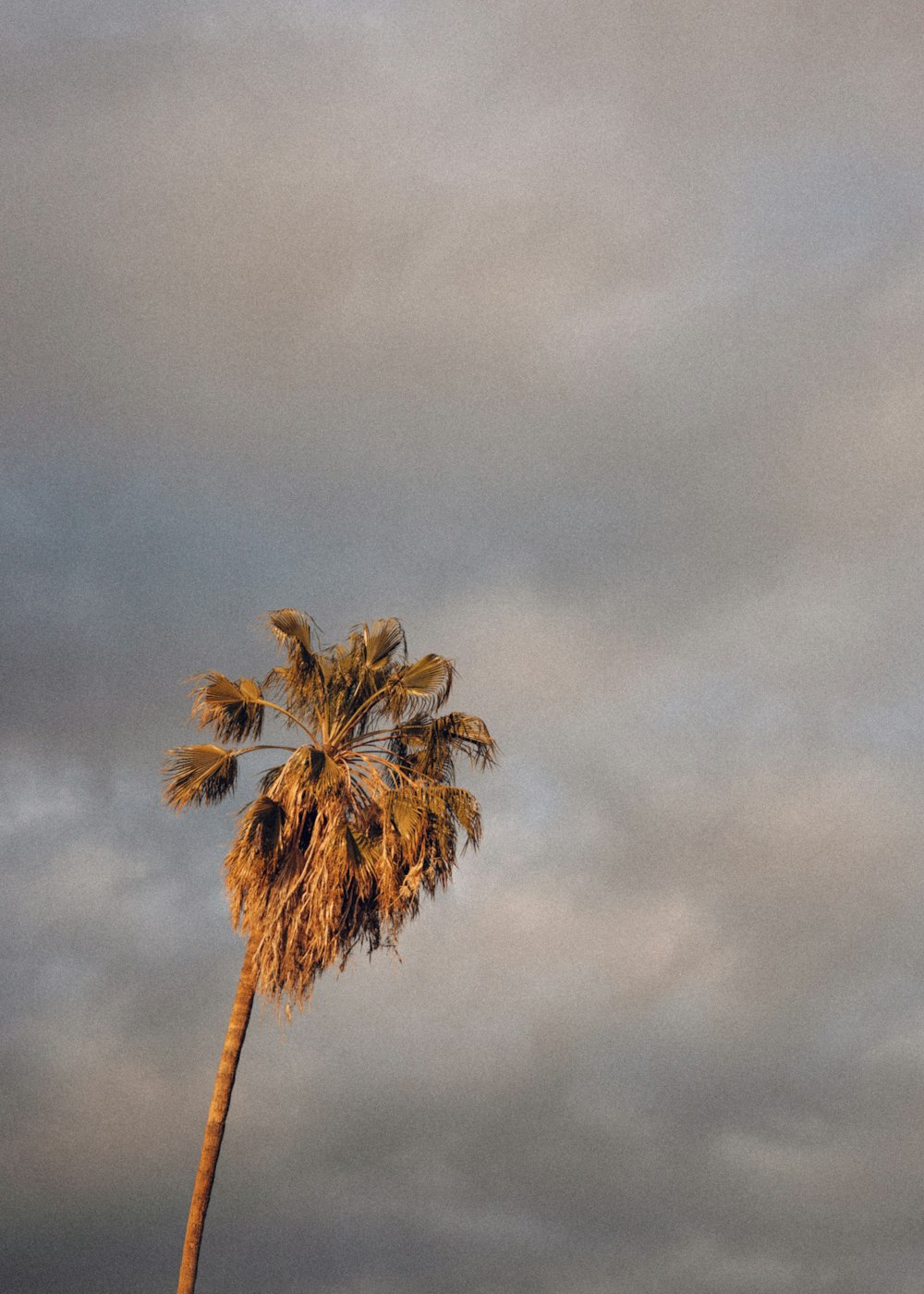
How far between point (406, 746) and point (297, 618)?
315 centimetres

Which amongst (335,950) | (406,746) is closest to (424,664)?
(406,746)

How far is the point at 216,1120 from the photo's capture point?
24312mm

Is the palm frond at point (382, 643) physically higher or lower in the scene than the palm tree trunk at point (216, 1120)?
higher

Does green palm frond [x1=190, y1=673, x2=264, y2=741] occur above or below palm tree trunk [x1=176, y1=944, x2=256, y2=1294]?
above

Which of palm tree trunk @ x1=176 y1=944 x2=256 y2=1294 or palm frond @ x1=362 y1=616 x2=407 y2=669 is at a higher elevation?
palm frond @ x1=362 y1=616 x2=407 y2=669

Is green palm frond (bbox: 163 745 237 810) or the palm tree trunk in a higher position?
green palm frond (bbox: 163 745 237 810)

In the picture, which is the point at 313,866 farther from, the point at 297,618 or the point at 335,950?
the point at 297,618

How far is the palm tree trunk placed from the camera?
23.1 metres

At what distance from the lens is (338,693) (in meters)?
28.1

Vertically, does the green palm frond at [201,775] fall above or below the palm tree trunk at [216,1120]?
above

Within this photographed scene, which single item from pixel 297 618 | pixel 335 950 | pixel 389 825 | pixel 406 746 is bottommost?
pixel 335 950

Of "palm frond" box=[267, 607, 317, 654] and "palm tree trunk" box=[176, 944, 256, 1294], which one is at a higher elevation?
"palm frond" box=[267, 607, 317, 654]

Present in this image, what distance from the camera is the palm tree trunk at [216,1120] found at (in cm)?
2314

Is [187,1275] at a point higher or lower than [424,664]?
lower
